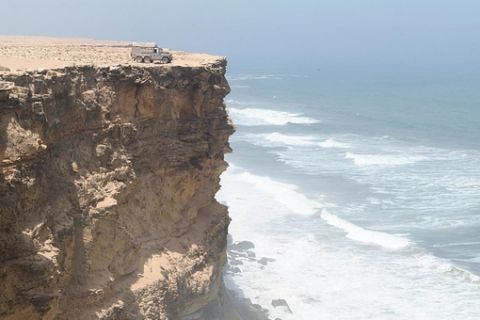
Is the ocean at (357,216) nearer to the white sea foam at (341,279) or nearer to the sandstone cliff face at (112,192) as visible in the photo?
the white sea foam at (341,279)

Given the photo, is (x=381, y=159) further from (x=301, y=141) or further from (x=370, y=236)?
(x=370, y=236)

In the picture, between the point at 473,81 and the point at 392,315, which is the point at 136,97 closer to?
the point at 392,315

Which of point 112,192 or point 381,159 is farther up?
point 112,192

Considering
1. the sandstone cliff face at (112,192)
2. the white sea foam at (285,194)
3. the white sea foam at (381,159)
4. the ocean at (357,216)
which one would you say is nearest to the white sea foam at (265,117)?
the ocean at (357,216)

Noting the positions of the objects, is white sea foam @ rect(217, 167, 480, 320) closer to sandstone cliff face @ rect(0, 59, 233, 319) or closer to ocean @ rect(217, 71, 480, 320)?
ocean @ rect(217, 71, 480, 320)

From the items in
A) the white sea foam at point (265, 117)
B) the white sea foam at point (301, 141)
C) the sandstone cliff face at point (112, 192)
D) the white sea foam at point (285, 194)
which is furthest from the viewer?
the white sea foam at point (265, 117)

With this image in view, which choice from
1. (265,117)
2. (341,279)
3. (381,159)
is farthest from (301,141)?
(341,279)
